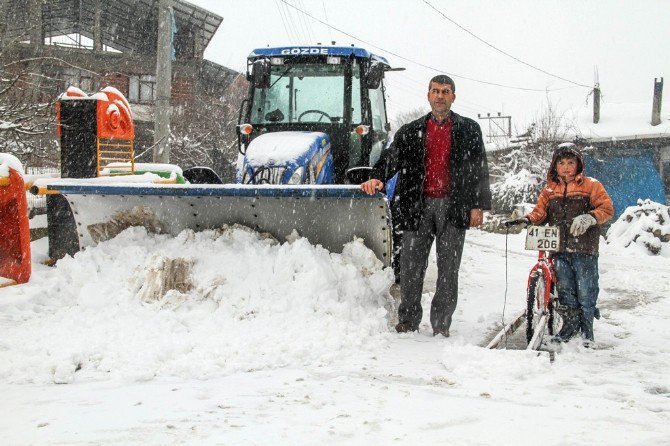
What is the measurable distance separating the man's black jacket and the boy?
568 millimetres

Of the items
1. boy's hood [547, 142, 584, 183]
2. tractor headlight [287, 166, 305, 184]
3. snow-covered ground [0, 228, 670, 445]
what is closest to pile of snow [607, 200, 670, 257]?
snow-covered ground [0, 228, 670, 445]

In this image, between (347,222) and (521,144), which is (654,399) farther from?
(521,144)

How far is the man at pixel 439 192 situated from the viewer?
4648 millimetres

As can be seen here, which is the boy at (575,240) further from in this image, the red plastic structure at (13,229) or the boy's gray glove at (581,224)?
the red plastic structure at (13,229)

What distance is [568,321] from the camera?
4562 millimetres

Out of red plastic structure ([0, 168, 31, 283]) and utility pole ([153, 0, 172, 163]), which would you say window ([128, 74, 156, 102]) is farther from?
red plastic structure ([0, 168, 31, 283])

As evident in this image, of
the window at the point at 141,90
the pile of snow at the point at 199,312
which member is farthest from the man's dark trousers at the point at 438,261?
the window at the point at 141,90

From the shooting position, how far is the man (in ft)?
15.3

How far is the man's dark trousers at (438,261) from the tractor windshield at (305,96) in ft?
7.29

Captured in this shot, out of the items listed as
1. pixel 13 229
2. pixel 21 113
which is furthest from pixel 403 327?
pixel 21 113

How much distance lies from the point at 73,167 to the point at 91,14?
2423 cm

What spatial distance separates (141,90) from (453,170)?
26110 millimetres

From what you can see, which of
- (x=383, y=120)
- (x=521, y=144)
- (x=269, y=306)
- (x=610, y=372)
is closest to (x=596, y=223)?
(x=610, y=372)

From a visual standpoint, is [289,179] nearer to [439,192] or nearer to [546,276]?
[439,192]
